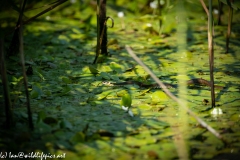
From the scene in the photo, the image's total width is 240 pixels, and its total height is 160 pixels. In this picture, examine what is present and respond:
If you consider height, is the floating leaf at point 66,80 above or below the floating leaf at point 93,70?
below

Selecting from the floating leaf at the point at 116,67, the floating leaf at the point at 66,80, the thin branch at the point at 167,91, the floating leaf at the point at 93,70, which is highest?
the floating leaf at the point at 116,67

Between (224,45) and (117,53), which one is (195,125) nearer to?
(117,53)

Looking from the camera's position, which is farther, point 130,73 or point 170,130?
point 130,73

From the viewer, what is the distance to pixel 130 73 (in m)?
2.11

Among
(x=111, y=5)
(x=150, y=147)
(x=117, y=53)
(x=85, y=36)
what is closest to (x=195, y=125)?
(x=150, y=147)

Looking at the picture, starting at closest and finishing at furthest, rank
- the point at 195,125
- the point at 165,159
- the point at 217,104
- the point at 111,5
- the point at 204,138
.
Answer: the point at 165,159 → the point at 204,138 → the point at 195,125 → the point at 217,104 → the point at 111,5

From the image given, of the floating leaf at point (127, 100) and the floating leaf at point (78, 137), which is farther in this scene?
the floating leaf at point (127, 100)

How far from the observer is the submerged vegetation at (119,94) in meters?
1.27

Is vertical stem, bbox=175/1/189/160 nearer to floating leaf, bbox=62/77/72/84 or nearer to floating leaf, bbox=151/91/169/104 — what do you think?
floating leaf, bbox=151/91/169/104

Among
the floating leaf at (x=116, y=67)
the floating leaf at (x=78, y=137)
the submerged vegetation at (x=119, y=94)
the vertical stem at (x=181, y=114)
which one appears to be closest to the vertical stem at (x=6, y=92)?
the submerged vegetation at (x=119, y=94)

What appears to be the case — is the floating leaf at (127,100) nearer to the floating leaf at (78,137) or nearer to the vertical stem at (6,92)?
the floating leaf at (78,137)

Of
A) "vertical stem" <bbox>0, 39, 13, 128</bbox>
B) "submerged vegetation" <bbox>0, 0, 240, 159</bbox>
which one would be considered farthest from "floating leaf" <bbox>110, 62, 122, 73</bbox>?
"vertical stem" <bbox>0, 39, 13, 128</bbox>

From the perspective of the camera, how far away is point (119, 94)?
175cm

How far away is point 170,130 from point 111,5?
268cm
